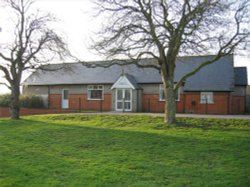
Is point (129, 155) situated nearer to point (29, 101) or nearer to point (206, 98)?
point (206, 98)

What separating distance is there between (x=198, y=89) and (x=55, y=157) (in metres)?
22.6

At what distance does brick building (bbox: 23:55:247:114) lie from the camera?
3384 cm

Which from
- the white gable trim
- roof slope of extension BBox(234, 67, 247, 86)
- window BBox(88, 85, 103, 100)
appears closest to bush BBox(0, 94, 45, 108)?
window BBox(88, 85, 103, 100)

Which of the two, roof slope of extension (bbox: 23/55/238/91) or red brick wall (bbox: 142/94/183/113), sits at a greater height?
roof slope of extension (bbox: 23/55/238/91)

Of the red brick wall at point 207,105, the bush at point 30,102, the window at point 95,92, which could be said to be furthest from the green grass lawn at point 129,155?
the bush at point 30,102

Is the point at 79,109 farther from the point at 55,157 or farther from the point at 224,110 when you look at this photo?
the point at 55,157

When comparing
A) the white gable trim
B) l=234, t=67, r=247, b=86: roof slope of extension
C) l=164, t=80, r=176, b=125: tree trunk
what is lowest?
l=164, t=80, r=176, b=125: tree trunk

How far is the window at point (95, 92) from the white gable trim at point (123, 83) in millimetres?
2782

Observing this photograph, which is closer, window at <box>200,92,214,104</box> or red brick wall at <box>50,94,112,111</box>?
window at <box>200,92,214,104</box>

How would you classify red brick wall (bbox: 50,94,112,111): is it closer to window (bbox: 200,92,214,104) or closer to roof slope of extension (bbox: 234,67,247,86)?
window (bbox: 200,92,214,104)

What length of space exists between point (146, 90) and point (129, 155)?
22.7 m

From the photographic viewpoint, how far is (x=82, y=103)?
3922 cm

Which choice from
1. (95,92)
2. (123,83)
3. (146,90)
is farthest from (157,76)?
(95,92)

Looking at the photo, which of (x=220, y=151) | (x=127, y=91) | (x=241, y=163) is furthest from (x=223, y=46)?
(x=127, y=91)
